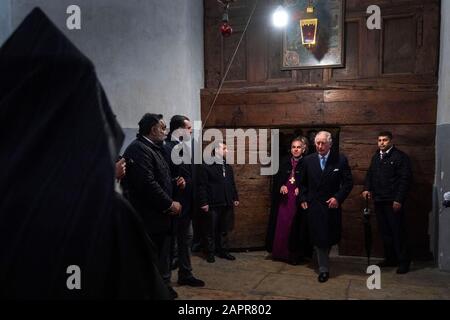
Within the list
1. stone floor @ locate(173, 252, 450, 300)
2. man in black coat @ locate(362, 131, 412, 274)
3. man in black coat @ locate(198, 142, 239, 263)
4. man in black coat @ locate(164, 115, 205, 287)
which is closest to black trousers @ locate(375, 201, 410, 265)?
man in black coat @ locate(362, 131, 412, 274)

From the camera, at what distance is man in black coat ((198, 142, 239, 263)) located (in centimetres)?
569

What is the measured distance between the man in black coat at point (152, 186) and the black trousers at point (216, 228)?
5.69ft

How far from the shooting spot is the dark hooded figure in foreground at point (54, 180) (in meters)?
0.97

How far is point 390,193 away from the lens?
17.3 feet

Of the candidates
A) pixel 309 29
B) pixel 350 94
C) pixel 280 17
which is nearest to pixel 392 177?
pixel 350 94

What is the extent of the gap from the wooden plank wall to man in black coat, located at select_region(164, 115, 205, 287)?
5.97ft

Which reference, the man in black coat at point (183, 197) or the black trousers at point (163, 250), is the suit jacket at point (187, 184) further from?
the black trousers at point (163, 250)

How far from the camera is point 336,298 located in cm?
421

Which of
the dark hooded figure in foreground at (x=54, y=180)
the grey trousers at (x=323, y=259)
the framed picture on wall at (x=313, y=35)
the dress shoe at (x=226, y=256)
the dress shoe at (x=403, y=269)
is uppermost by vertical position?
the framed picture on wall at (x=313, y=35)

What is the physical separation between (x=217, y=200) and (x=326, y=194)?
1.68 metres

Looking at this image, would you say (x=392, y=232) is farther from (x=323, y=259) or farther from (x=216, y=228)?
(x=216, y=228)

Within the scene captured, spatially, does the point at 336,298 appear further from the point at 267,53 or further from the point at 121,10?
the point at 121,10

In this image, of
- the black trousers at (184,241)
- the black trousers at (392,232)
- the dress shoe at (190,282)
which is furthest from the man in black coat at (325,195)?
the black trousers at (184,241)

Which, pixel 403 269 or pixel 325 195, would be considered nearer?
pixel 325 195
